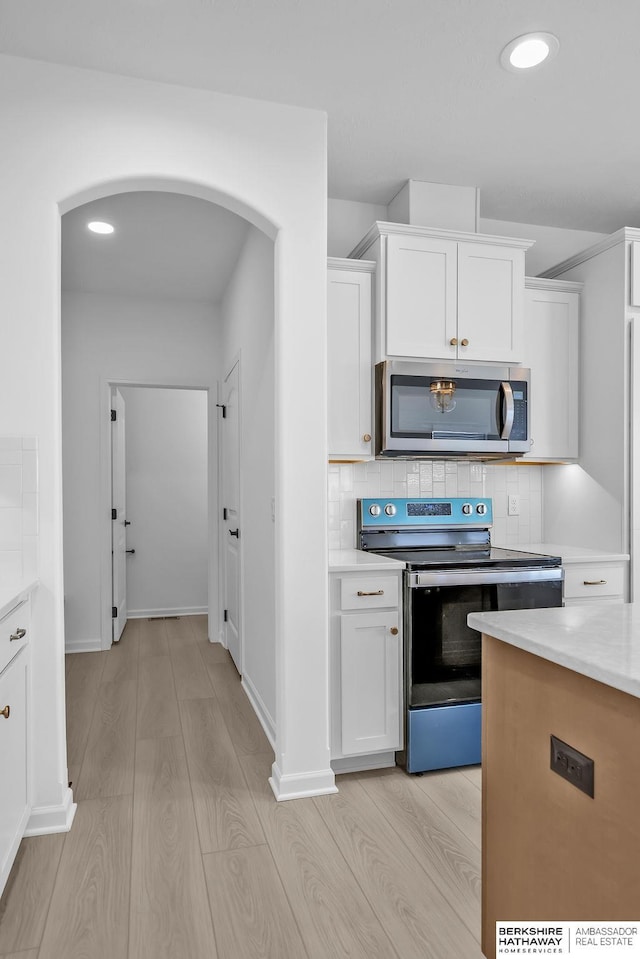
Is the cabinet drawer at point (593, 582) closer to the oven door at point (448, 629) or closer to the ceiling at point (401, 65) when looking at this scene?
the oven door at point (448, 629)

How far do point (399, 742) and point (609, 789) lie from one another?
1657 mm

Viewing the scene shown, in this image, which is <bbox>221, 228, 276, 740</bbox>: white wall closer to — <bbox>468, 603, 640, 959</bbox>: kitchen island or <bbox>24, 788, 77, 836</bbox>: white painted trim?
<bbox>24, 788, 77, 836</bbox>: white painted trim

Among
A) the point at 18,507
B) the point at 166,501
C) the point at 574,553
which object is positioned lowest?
the point at 574,553

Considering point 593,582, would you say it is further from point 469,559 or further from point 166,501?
point 166,501

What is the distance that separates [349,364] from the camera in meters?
2.98

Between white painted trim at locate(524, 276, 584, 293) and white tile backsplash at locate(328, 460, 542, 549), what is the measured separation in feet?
3.28

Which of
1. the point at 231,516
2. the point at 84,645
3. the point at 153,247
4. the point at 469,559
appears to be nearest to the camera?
the point at 469,559

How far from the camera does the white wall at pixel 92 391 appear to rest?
4.75 metres

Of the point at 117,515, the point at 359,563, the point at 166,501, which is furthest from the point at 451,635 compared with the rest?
the point at 166,501

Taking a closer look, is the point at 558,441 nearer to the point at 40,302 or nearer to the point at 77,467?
the point at 40,302

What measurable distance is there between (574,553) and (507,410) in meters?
0.80

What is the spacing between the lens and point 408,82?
241 centimetres

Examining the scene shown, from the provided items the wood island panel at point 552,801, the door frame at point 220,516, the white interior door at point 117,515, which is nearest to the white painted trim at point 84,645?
the white interior door at point 117,515

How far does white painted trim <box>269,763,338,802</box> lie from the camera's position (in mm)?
2445
